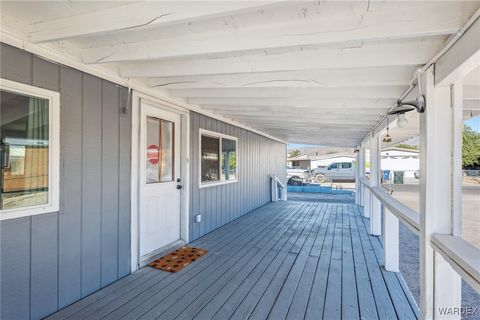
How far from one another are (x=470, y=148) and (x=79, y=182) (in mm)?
3055

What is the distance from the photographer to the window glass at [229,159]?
5.52m

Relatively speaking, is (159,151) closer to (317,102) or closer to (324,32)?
(317,102)

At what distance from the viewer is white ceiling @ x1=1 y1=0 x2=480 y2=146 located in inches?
A: 56.4

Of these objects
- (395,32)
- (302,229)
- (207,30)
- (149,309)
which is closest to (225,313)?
(149,309)

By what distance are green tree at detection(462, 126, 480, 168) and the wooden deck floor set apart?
54.9 inches

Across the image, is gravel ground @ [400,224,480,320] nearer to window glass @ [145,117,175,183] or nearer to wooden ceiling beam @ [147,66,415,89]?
wooden ceiling beam @ [147,66,415,89]

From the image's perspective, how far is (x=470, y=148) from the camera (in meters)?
1.71

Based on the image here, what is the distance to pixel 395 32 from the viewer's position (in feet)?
4.90

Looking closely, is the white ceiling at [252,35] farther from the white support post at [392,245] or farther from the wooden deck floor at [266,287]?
the wooden deck floor at [266,287]

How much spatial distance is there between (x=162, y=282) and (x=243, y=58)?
238 cm

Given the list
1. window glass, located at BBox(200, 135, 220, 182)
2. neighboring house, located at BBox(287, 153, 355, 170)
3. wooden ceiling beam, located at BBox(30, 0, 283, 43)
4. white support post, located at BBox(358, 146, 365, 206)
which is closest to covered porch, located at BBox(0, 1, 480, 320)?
wooden ceiling beam, located at BBox(30, 0, 283, 43)

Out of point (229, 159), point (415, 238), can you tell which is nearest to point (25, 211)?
point (229, 159)

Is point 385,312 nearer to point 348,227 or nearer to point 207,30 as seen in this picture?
point 207,30

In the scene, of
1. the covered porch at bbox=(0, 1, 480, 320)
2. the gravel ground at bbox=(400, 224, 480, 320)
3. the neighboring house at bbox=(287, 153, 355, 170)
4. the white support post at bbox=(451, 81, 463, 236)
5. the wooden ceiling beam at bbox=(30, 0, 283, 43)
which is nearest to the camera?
the wooden ceiling beam at bbox=(30, 0, 283, 43)
